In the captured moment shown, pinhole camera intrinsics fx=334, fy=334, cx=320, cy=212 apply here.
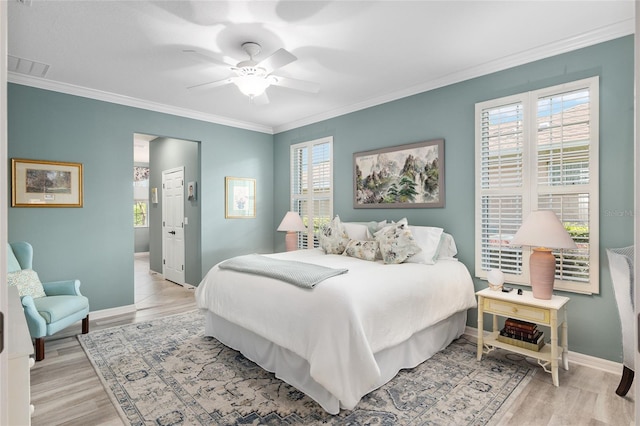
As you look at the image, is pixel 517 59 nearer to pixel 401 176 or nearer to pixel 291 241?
pixel 401 176

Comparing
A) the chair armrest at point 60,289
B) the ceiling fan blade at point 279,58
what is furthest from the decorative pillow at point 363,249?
the chair armrest at point 60,289

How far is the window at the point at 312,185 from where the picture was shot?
5.15 m

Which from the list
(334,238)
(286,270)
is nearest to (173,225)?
(334,238)

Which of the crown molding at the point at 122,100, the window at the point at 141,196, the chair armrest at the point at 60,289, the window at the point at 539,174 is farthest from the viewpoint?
the window at the point at 141,196

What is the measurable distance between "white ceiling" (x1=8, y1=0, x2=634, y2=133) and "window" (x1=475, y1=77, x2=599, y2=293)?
454mm

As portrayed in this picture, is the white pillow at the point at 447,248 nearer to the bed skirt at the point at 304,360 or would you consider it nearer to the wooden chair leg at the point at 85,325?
the bed skirt at the point at 304,360

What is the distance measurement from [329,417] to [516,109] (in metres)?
3.16

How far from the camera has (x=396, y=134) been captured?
425 centimetres

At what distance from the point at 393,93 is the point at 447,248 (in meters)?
2.04

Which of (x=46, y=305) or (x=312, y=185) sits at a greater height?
(x=312, y=185)

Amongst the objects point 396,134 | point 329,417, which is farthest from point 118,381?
point 396,134

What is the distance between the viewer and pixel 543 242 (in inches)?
103

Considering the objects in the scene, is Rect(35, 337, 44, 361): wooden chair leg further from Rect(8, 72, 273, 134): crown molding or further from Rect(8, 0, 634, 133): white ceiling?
Rect(8, 72, 273, 134): crown molding

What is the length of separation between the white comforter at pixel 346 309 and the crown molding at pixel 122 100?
2.72m
